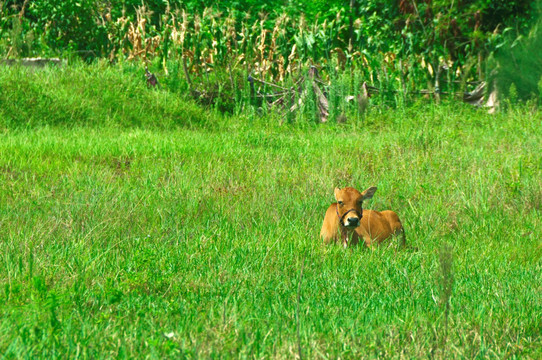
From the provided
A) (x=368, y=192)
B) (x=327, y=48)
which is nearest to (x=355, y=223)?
(x=368, y=192)

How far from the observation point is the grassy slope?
3105mm

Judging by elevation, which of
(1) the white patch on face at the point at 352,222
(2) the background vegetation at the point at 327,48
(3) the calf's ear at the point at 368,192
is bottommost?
(2) the background vegetation at the point at 327,48

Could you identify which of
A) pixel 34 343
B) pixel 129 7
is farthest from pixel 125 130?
pixel 129 7

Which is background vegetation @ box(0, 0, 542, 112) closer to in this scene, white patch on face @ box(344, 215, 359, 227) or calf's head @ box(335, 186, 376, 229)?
calf's head @ box(335, 186, 376, 229)

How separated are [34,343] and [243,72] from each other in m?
10.3

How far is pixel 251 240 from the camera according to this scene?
532 centimetres

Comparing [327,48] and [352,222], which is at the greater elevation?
[352,222]

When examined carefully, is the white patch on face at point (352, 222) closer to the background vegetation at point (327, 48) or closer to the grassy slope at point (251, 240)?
the grassy slope at point (251, 240)

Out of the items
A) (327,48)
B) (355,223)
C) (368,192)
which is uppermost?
(368,192)

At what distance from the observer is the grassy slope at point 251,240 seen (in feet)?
10.2

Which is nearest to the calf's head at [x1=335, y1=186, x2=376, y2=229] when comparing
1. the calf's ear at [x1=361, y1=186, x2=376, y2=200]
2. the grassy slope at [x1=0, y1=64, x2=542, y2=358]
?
the calf's ear at [x1=361, y1=186, x2=376, y2=200]

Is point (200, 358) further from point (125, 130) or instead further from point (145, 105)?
point (145, 105)

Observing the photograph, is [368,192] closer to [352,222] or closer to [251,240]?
[352,222]

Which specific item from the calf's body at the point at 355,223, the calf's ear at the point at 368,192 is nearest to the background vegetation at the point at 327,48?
the calf's body at the point at 355,223
